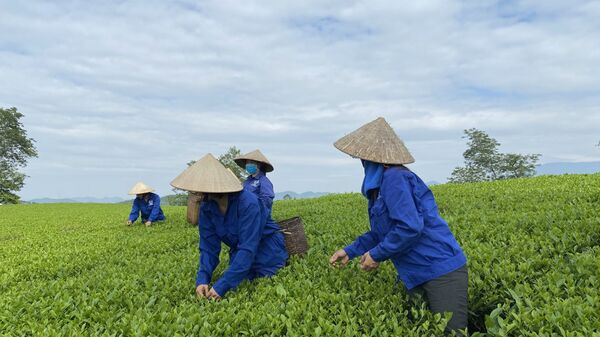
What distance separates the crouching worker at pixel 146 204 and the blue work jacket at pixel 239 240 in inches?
282

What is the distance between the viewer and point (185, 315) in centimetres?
386

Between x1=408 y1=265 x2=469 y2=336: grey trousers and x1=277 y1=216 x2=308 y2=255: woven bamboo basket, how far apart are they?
2237mm

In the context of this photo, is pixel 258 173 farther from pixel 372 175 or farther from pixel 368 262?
pixel 368 262

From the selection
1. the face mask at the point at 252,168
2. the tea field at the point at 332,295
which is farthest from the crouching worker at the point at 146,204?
the tea field at the point at 332,295

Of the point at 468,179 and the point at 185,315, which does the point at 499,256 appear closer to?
the point at 185,315

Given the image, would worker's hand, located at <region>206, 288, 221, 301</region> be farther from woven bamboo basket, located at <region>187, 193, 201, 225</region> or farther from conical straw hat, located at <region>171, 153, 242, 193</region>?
woven bamboo basket, located at <region>187, 193, 201, 225</region>

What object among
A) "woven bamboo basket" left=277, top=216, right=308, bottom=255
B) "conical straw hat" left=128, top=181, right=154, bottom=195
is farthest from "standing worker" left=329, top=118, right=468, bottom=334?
"conical straw hat" left=128, top=181, right=154, bottom=195

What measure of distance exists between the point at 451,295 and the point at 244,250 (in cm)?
196

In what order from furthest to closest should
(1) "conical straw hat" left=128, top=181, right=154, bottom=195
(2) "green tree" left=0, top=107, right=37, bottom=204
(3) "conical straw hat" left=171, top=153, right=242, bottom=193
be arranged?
(2) "green tree" left=0, top=107, right=37, bottom=204 → (1) "conical straw hat" left=128, top=181, right=154, bottom=195 → (3) "conical straw hat" left=171, top=153, right=242, bottom=193

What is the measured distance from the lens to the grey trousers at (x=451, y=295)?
346cm

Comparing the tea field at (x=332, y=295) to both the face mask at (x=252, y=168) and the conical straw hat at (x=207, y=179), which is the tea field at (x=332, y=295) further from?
the face mask at (x=252, y=168)

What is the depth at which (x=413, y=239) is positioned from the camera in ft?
10.7

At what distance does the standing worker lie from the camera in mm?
3344

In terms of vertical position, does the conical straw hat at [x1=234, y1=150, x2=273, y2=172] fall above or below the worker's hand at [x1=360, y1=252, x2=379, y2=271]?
above
